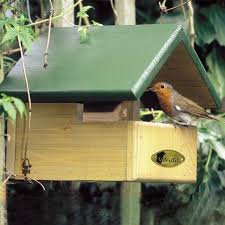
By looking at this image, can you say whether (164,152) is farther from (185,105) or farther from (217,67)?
(217,67)

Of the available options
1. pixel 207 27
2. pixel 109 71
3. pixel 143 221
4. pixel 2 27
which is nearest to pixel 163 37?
pixel 109 71

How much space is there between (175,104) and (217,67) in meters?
1.86

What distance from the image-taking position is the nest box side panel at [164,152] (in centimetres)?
411

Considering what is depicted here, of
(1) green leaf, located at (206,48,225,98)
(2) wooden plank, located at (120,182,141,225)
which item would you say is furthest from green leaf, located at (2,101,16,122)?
(1) green leaf, located at (206,48,225,98)

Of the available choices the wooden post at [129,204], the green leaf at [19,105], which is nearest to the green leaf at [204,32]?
the wooden post at [129,204]

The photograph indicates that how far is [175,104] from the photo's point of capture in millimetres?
4523

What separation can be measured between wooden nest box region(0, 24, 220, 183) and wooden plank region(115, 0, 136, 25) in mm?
803

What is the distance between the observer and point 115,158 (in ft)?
13.3

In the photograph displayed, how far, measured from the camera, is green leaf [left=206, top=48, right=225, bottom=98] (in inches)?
247

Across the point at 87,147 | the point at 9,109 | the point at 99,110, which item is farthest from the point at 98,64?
the point at 9,109

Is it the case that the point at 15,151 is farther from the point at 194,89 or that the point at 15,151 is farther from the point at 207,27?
the point at 207,27

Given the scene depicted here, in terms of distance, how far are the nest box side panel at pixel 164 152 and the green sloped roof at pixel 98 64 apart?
26cm

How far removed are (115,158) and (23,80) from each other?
0.50 metres

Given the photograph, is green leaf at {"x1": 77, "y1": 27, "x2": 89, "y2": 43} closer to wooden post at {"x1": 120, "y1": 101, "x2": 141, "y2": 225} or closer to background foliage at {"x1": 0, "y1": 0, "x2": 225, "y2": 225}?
background foliage at {"x1": 0, "y1": 0, "x2": 225, "y2": 225}
